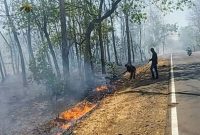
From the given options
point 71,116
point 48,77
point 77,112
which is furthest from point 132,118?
point 48,77

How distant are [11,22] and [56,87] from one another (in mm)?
14354

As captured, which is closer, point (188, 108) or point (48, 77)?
point (188, 108)

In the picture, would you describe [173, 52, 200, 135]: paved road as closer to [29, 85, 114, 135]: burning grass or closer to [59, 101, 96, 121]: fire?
[29, 85, 114, 135]: burning grass

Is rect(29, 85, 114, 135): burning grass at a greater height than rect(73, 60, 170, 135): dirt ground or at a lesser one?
lesser

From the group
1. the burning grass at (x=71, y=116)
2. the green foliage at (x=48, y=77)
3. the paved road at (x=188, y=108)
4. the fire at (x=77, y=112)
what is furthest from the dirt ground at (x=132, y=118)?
the green foliage at (x=48, y=77)

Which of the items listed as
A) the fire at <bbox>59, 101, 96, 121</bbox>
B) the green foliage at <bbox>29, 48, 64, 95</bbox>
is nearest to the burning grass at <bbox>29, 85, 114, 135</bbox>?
the fire at <bbox>59, 101, 96, 121</bbox>

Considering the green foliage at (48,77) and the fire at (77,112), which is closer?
the fire at (77,112)

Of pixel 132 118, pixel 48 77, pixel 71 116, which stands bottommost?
pixel 71 116

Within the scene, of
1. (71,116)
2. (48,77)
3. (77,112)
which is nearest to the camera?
(71,116)

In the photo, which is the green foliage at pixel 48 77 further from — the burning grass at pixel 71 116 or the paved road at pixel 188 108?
the paved road at pixel 188 108

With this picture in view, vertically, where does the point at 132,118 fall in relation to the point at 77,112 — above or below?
above

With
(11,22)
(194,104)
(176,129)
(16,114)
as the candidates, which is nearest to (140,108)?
(194,104)

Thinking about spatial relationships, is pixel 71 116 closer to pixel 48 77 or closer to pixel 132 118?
pixel 132 118

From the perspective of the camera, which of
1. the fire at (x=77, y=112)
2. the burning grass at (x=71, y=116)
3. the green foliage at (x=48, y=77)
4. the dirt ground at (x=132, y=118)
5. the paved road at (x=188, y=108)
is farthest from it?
the green foliage at (x=48, y=77)
